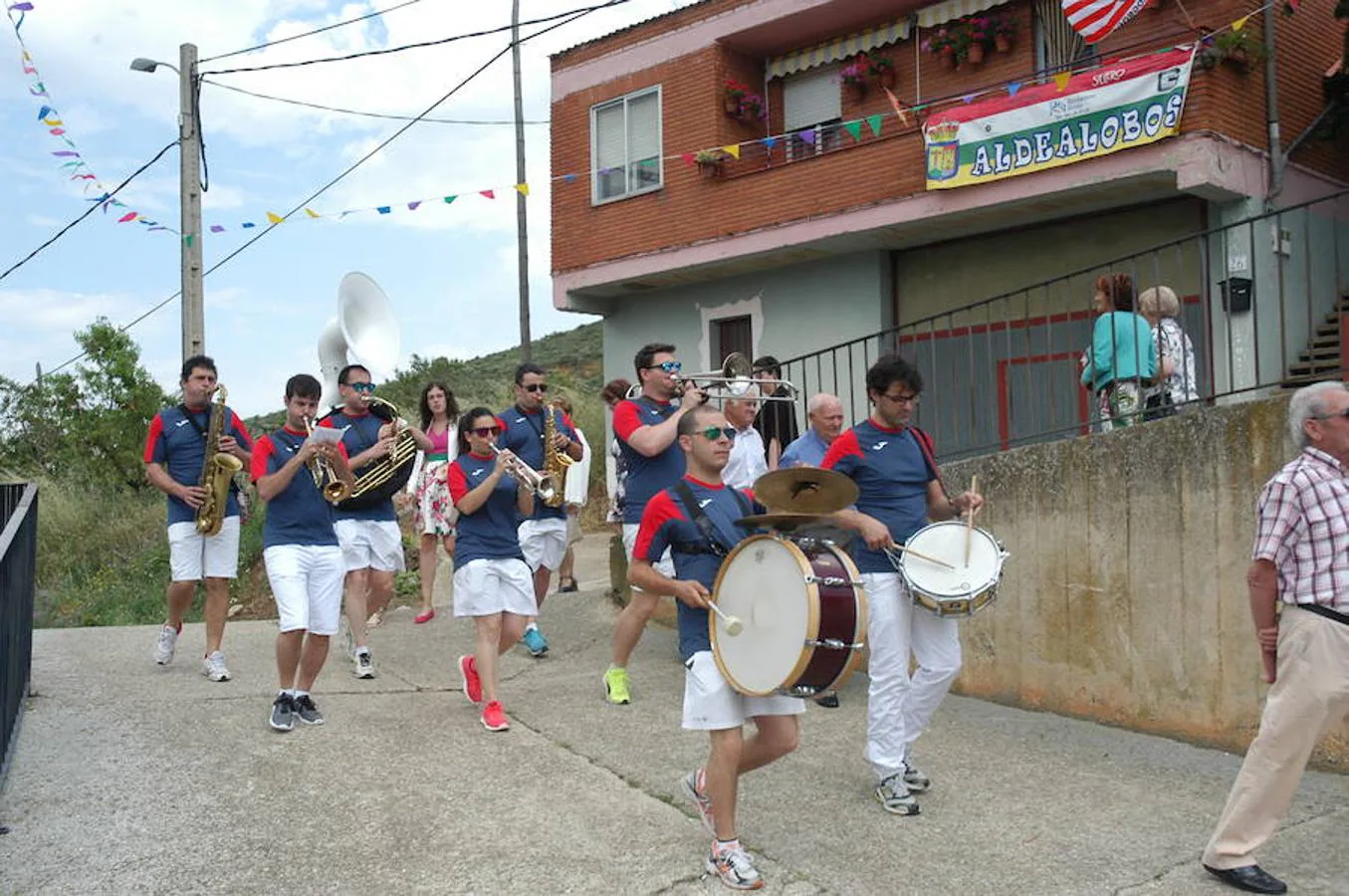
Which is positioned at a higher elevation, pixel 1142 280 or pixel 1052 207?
pixel 1052 207

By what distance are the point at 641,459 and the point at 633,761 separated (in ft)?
5.65

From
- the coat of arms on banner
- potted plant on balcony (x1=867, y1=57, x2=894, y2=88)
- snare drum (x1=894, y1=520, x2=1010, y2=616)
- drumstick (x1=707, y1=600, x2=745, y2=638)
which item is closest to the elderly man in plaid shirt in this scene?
snare drum (x1=894, y1=520, x2=1010, y2=616)

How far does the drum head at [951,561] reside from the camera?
5125 millimetres

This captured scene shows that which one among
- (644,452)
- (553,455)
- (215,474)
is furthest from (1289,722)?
(215,474)

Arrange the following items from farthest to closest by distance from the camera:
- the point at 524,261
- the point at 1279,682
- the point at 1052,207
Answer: the point at 524,261
the point at 1052,207
the point at 1279,682

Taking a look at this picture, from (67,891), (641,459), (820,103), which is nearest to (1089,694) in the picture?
(641,459)

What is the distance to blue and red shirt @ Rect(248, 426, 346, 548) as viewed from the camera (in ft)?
21.1

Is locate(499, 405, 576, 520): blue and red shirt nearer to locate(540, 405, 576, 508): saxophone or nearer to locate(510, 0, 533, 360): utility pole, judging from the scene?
locate(540, 405, 576, 508): saxophone

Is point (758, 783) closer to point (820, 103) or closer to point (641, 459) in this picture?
point (641, 459)

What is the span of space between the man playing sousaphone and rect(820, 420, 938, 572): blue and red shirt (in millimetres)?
→ 3024

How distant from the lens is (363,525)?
25.7ft

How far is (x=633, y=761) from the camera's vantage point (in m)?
5.90

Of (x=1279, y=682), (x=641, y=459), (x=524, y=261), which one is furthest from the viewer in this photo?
(x=524, y=261)

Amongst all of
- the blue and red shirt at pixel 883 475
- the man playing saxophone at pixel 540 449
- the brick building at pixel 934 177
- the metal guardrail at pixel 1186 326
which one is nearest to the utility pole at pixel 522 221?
the brick building at pixel 934 177
